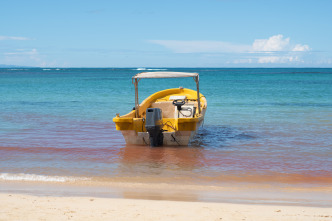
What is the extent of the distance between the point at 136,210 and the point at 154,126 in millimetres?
5332

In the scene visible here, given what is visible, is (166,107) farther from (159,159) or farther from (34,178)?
(34,178)

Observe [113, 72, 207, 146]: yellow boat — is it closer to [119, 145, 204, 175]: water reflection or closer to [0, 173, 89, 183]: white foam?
[119, 145, 204, 175]: water reflection

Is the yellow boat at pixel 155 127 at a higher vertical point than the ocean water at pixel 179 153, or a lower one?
higher

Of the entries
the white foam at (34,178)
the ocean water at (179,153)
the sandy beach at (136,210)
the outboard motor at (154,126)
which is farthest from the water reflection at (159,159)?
the sandy beach at (136,210)

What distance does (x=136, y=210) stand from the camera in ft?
19.5

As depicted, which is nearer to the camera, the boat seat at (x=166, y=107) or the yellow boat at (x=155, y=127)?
the yellow boat at (x=155, y=127)

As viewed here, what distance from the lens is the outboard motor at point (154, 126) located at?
11156 mm

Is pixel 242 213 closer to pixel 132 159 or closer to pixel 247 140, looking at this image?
pixel 132 159

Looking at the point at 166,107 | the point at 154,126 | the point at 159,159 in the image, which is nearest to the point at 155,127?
the point at 154,126

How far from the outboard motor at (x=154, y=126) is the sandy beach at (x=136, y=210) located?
468cm

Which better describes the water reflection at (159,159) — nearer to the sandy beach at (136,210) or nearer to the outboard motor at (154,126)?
the outboard motor at (154,126)

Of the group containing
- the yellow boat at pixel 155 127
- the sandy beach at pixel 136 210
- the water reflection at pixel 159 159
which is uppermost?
the yellow boat at pixel 155 127

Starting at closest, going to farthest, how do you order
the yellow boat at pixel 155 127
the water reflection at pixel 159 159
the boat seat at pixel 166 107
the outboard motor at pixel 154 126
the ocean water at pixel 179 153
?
the ocean water at pixel 179 153
the water reflection at pixel 159 159
the outboard motor at pixel 154 126
the yellow boat at pixel 155 127
the boat seat at pixel 166 107

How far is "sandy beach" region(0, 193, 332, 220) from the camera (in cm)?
562
